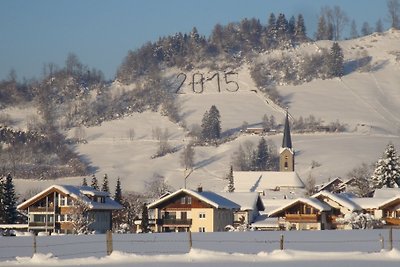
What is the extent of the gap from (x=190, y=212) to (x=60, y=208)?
959 cm

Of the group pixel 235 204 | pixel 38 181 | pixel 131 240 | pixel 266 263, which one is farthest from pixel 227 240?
pixel 38 181

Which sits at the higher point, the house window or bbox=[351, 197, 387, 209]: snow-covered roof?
the house window

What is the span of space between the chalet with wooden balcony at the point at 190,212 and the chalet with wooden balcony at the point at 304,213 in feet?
13.9

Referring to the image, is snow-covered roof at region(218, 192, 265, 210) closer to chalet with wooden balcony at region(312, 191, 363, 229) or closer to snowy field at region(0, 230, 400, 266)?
chalet with wooden balcony at region(312, 191, 363, 229)

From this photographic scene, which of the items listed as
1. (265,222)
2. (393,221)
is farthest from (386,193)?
(265,222)

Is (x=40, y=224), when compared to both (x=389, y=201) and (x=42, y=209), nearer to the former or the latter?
(x=42, y=209)

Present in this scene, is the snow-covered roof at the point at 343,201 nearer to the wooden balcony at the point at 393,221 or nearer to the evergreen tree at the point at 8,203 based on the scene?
the wooden balcony at the point at 393,221

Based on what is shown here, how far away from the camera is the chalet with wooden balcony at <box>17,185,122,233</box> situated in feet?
234

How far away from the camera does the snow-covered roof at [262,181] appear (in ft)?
473

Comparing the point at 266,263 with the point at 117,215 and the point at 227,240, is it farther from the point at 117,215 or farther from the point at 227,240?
the point at 117,215

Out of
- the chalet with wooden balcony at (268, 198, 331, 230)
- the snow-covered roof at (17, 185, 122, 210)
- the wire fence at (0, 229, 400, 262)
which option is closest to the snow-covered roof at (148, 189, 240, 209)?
the snow-covered roof at (17, 185, 122, 210)

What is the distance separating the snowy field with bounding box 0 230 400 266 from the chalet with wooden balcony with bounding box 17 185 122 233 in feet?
96.0

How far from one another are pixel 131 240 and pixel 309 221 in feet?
112

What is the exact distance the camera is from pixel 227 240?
39.9 meters
